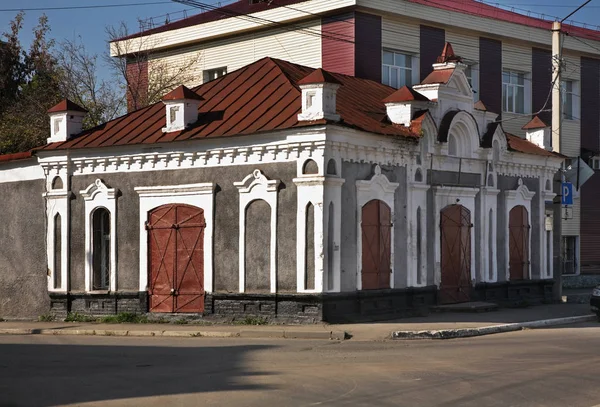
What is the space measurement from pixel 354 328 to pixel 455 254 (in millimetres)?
6002

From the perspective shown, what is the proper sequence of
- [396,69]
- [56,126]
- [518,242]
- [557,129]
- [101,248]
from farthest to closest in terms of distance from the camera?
[396,69] < [518,242] < [557,129] < [56,126] < [101,248]

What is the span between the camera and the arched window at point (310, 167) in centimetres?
2123

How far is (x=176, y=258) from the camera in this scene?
23750 millimetres

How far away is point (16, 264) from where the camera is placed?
1045 inches

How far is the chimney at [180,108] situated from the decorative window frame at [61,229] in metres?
3.60

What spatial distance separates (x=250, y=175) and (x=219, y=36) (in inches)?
621

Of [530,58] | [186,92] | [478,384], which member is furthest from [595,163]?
[478,384]

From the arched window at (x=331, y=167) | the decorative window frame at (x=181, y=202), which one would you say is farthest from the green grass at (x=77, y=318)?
the arched window at (x=331, y=167)

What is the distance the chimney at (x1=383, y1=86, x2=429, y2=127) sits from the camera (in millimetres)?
23688

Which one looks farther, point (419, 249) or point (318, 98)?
point (419, 249)

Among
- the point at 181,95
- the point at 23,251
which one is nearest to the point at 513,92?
the point at 181,95

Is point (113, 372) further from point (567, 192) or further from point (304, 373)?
point (567, 192)

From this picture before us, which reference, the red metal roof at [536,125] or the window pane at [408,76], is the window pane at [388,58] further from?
the red metal roof at [536,125]

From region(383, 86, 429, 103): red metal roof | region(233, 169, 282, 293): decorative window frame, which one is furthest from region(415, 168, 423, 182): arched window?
region(233, 169, 282, 293): decorative window frame
